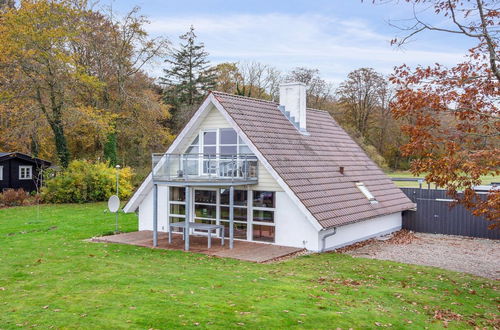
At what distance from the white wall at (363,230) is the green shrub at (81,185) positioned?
1729 cm

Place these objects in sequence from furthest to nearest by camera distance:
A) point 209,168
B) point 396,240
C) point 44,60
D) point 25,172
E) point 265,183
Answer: point 25,172 → point 44,60 → point 396,240 → point 265,183 → point 209,168

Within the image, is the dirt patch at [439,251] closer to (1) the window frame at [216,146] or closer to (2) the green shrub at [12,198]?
(1) the window frame at [216,146]

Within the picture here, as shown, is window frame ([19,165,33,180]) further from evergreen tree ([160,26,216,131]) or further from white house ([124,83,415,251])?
white house ([124,83,415,251])

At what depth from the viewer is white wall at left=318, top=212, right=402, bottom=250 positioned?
16.2m

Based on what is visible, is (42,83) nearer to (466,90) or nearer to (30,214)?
(30,214)

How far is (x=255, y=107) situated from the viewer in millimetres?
18703

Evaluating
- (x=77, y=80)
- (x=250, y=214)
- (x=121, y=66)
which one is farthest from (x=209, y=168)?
(x=121, y=66)

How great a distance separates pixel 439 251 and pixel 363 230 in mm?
2694

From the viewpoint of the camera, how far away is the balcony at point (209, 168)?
15.9 meters

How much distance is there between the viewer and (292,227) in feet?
52.4

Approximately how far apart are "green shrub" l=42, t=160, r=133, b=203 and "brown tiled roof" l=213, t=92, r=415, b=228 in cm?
1417

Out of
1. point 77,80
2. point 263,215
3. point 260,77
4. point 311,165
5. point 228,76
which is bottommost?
point 263,215

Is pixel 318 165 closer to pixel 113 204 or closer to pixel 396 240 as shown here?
pixel 396 240

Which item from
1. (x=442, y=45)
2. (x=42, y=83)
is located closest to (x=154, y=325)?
(x=442, y=45)
